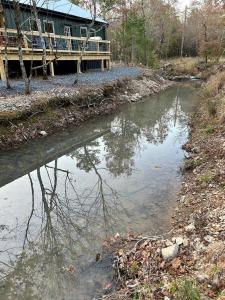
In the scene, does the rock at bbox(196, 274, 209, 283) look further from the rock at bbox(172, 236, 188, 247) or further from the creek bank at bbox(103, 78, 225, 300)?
the rock at bbox(172, 236, 188, 247)

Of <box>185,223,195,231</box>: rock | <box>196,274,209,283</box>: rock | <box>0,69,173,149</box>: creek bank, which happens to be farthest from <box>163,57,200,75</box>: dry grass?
<box>196,274,209,283</box>: rock

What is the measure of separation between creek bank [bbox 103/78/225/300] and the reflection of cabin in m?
13.1

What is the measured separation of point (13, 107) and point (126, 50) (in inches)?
1203

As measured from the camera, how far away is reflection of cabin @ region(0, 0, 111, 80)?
1794 cm

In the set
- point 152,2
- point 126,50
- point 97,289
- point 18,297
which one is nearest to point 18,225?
point 18,297

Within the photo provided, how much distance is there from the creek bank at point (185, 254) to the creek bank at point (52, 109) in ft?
23.0

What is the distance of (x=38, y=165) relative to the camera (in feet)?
33.7

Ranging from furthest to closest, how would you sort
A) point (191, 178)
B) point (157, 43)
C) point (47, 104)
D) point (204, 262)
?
point (157, 43)
point (47, 104)
point (191, 178)
point (204, 262)

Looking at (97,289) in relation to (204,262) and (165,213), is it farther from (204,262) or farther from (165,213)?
(165,213)

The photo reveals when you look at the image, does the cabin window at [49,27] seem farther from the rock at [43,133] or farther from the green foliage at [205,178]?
the green foliage at [205,178]

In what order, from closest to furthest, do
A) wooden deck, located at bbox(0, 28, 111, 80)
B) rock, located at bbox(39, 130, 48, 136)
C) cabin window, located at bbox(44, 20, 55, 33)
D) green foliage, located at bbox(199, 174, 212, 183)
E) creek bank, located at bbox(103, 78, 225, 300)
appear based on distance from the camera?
1. creek bank, located at bbox(103, 78, 225, 300)
2. green foliage, located at bbox(199, 174, 212, 183)
3. rock, located at bbox(39, 130, 48, 136)
4. wooden deck, located at bbox(0, 28, 111, 80)
5. cabin window, located at bbox(44, 20, 55, 33)

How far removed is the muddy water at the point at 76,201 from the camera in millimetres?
5266

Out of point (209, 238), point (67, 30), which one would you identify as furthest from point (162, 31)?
point (209, 238)

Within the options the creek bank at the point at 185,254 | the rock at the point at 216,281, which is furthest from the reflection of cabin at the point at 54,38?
the rock at the point at 216,281
